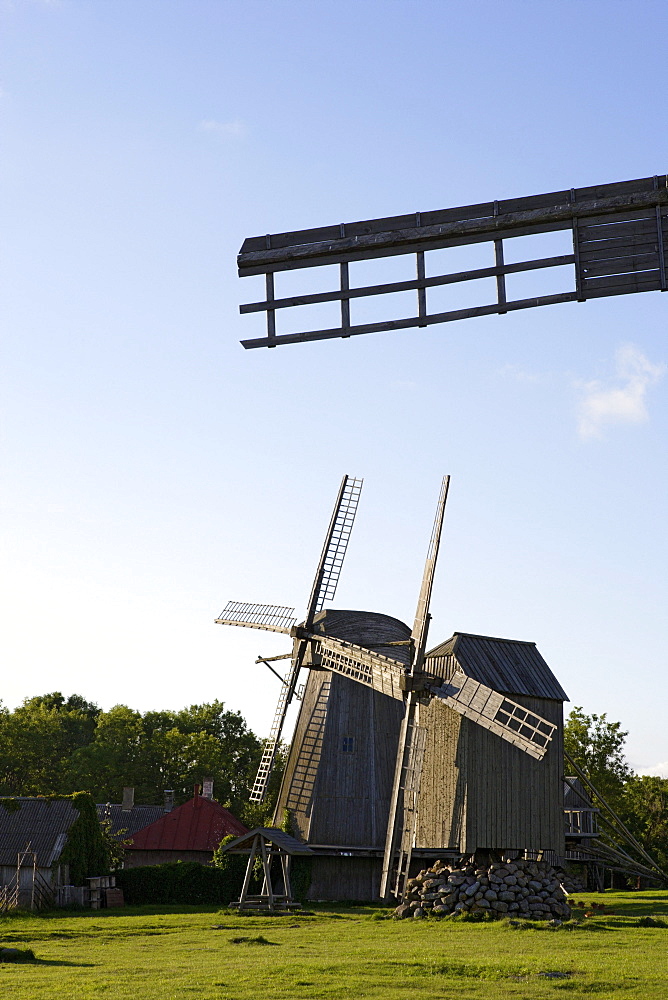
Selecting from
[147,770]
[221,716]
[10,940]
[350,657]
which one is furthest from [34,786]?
[10,940]

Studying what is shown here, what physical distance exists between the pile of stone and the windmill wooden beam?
22.8 meters

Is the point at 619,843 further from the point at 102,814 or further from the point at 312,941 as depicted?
the point at 312,941

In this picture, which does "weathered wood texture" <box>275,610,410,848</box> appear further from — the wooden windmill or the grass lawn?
the grass lawn

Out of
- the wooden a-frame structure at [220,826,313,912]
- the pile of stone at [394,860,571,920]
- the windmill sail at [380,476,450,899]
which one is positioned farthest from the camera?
the windmill sail at [380,476,450,899]

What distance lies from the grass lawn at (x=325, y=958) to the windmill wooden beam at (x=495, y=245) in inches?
379

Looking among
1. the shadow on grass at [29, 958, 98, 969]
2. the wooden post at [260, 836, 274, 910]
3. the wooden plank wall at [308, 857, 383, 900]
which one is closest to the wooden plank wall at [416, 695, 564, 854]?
the wooden plank wall at [308, 857, 383, 900]

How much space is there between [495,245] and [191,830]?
38060 mm

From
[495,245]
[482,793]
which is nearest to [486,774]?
[482,793]

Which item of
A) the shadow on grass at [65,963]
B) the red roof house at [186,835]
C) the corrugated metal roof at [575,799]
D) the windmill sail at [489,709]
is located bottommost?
the shadow on grass at [65,963]

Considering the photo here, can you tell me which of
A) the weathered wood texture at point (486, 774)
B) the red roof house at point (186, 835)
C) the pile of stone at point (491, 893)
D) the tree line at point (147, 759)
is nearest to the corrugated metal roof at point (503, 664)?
the weathered wood texture at point (486, 774)

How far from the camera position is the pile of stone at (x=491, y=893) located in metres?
31.5

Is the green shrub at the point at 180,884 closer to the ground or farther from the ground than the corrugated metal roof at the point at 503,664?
closer to the ground

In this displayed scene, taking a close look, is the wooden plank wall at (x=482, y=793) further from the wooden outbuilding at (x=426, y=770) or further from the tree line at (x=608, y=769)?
the tree line at (x=608, y=769)

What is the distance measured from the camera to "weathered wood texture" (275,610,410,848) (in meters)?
36.5
